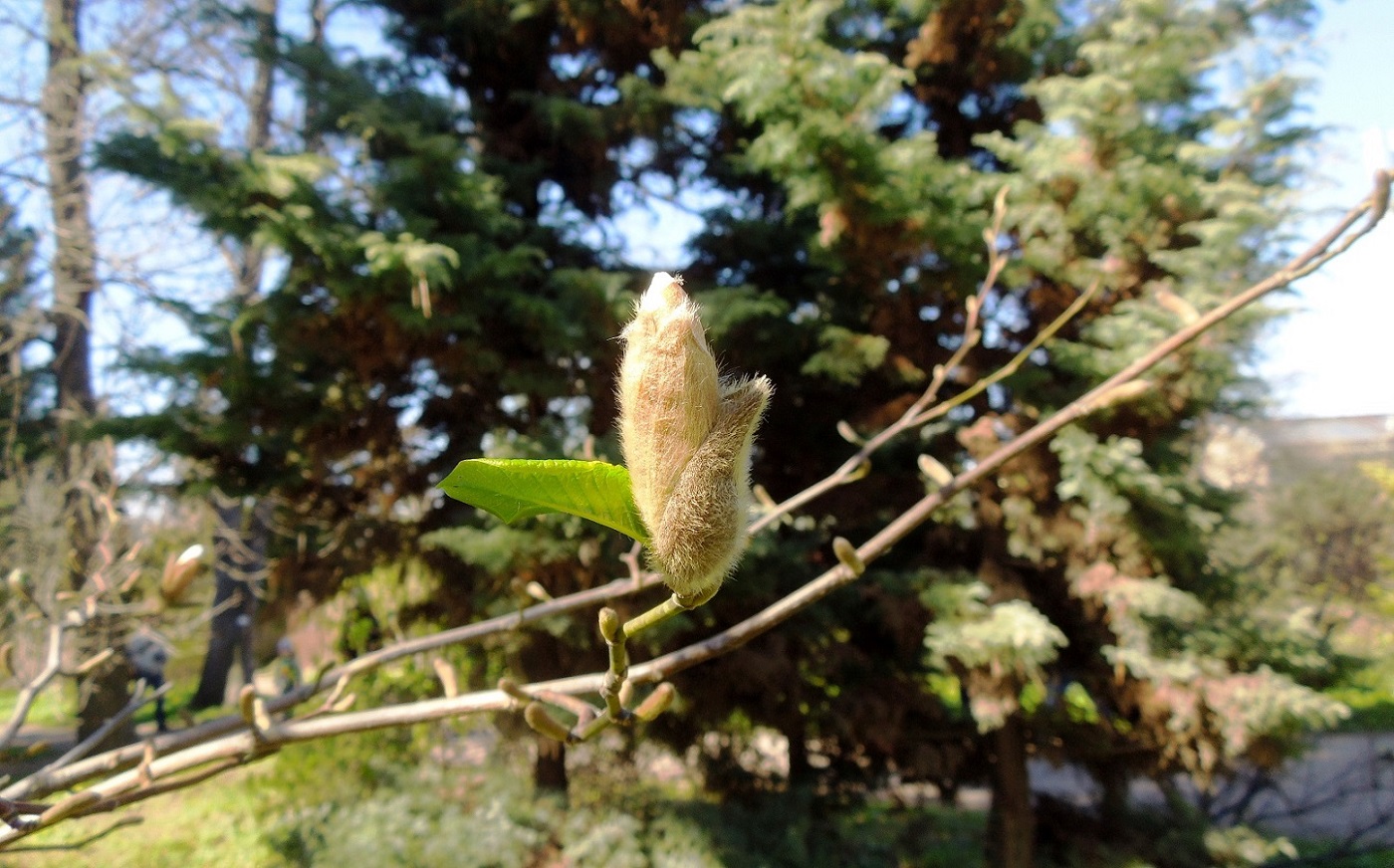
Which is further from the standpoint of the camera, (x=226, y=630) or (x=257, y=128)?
(x=226, y=630)

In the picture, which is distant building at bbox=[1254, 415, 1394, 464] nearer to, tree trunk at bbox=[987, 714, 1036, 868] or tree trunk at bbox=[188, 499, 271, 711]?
tree trunk at bbox=[987, 714, 1036, 868]

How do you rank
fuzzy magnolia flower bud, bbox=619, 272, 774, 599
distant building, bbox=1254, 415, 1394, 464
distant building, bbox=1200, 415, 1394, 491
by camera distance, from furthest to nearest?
1. distant building, bbox=1254, 415, 1394, 464
2. distant building, bbox=1200, 415, 1394, 491
3. fuzzy magnolia flower bud, bbox=619, 272, 774, 599

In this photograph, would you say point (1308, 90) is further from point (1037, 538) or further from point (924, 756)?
point (924, 756)

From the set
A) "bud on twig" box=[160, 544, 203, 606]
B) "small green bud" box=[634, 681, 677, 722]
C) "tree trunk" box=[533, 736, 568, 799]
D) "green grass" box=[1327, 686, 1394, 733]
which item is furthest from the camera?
"green grass" box=[1327, 686, 1394, 733]

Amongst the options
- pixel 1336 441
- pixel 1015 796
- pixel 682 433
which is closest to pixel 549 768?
pixel 1015 796

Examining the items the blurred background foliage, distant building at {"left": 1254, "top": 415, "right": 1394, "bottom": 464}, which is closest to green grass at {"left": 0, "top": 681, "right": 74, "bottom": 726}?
the blurred background foliage

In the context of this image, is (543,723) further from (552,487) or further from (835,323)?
(835,323)
